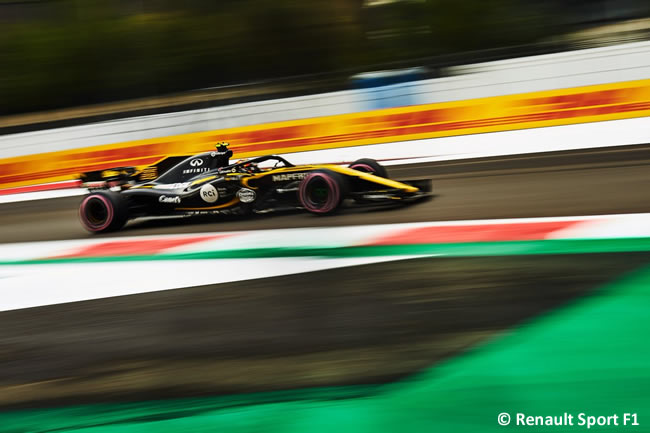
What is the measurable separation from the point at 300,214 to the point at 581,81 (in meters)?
6.25

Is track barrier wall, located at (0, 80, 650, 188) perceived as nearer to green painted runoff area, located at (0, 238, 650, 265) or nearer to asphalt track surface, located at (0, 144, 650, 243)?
asphalt track surface, located at (0, 144, 650, 243)

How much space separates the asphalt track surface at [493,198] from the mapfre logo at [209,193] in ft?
0.86

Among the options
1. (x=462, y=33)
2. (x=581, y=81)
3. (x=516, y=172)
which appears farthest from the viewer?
(x=462, y=33)

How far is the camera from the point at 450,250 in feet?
15.7

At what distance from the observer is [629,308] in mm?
3303

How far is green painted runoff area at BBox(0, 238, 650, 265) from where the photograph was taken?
14.5 feet

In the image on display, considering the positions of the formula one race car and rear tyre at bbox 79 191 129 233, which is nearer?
the formula one race car

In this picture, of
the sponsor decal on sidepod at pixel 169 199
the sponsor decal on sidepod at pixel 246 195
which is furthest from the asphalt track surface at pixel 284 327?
the sponsor decal on sidepod at pixel 169 199

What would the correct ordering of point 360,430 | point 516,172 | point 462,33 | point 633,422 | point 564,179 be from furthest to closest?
1. point 462,33
2. point 516,172
3. point 564,179
4. point 360,430
5. point 633,422

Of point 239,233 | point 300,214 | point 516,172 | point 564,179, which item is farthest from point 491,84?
point 239,233

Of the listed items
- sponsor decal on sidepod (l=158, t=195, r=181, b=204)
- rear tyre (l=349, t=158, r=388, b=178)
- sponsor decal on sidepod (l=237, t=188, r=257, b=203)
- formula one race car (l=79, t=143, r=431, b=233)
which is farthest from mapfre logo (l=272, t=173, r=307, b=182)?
sponsor decal on sidepod (l=158, t=195, r=181, b=204)

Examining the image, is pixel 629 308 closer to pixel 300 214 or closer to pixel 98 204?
pixel 300 214

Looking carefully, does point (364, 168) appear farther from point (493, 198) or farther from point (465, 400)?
point (465, 400)

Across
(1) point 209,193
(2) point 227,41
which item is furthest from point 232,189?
(2) point 227,41
